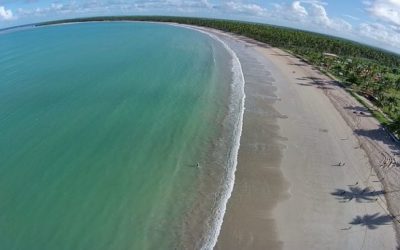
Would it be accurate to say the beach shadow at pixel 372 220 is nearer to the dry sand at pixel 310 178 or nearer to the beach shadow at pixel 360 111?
the dry sand at pixel 310 178

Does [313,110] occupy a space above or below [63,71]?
above

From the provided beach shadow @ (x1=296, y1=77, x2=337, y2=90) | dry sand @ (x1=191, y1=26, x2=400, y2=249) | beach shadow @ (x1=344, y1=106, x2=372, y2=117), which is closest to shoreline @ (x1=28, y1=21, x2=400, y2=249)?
dry sand @ (x1=191, y1=26, x2=400, y2=249)

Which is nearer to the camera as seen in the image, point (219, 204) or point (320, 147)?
point (219, 204)

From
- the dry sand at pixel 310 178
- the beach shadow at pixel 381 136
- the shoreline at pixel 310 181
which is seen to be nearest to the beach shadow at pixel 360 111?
the dry sand at pixel 310 178

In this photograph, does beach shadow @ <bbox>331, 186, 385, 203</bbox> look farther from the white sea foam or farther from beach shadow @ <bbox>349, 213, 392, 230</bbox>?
the white sea foam

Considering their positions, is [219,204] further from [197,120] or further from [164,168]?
Answer: [197,120]

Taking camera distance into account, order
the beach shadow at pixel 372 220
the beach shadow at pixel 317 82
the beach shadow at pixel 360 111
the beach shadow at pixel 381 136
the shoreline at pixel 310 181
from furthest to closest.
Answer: the beach shadow at pixel 317 82
the beach shadow at pixel 360 111
the beach shadow at pixel 381 136
the beach shadow at pixel 372 220
the shoreline at pixel 310 181

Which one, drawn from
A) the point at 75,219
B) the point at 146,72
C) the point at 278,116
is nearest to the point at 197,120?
the point at 278,116
